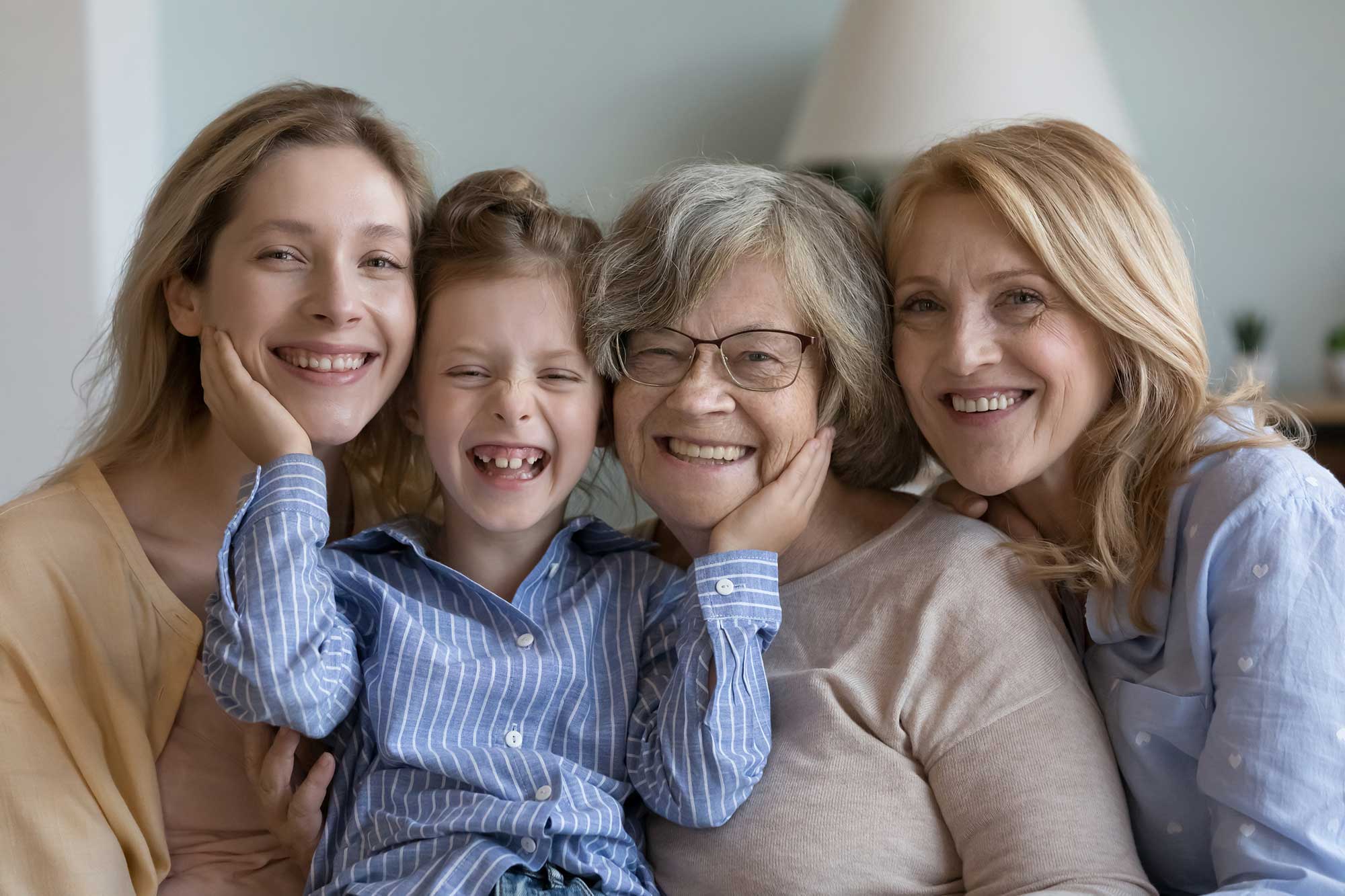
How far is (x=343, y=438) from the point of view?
Result: 1.53 meters

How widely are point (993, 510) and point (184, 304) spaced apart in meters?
1.09

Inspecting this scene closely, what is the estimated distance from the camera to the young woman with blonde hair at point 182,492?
1362 millimetres

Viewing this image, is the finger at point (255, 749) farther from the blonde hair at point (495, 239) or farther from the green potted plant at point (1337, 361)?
the green potted plant at point (1337, 361)

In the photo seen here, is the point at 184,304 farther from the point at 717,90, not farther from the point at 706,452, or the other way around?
the point at 717,90

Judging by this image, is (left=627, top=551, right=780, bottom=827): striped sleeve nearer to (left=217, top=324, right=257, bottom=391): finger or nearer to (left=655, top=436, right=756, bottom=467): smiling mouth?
(left=655, top=436, right=756, bottom=467): smiling mouth

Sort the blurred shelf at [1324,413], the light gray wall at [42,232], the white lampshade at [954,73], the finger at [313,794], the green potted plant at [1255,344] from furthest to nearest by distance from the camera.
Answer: the green potted plant at [1255,344], the blurred shelf at [1324,413], the light gray wall at [42,232], the white lampshade at [954,73], the finger at [313,794]

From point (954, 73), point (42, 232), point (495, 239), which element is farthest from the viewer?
point (42, 232)

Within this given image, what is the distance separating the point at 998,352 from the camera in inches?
54.9

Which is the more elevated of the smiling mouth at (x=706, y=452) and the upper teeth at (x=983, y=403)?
the upper teeth at (x=983, y=403)

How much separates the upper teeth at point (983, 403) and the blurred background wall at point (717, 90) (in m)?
2.05

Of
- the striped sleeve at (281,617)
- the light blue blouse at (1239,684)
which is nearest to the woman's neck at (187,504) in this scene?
the striped sleeve at (281,617)

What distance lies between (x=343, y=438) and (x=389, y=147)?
40cm

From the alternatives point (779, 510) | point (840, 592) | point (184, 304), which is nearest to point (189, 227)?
point (184, 304)

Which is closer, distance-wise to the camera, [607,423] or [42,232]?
[607,423]
